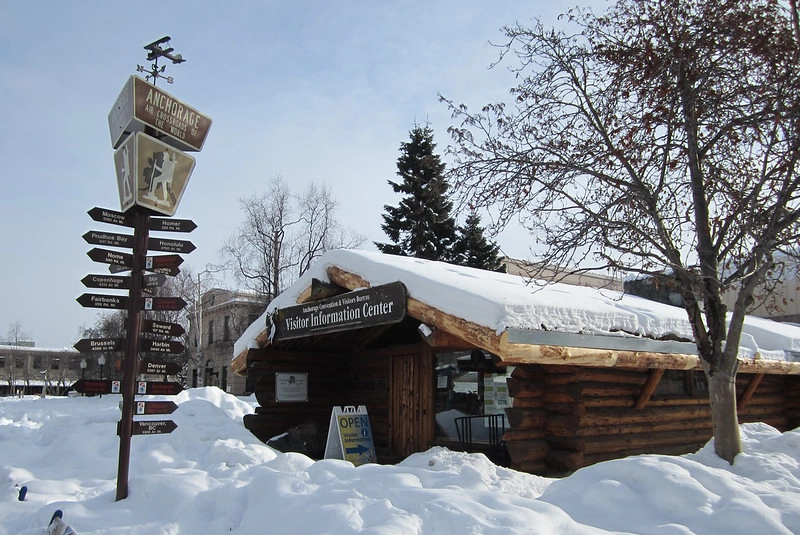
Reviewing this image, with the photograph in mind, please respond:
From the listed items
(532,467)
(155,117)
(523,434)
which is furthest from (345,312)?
(155,117)

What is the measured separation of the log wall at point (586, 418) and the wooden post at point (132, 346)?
4.78 metres

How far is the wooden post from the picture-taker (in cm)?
682

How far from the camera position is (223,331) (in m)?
49.4

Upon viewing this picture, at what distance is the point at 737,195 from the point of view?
23.2ft

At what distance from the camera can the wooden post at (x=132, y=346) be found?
22.4 ft

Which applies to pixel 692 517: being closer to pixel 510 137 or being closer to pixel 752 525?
pixel 752 525

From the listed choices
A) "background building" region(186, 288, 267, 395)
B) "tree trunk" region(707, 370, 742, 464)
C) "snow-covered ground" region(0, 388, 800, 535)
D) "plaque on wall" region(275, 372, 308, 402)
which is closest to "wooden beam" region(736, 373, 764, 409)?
"snow-covered ground" region(0, 388, 800, 535)

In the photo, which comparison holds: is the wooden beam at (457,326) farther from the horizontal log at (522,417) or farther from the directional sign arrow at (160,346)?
the directional sign arrow at (160,346)

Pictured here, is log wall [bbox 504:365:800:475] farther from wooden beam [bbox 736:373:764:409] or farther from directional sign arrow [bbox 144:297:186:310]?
directional sign arrow [bbox 144:297:186:310]

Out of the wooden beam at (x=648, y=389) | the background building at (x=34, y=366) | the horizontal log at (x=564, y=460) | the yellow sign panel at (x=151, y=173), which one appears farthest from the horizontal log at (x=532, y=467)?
the background building at (x=34, y=366)

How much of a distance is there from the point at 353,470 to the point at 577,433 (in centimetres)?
372

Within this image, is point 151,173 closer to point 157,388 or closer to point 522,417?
point 157,388

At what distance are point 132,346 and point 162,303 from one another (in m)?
0.57

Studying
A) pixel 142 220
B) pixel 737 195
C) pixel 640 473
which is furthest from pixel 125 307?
pixel 737 195
